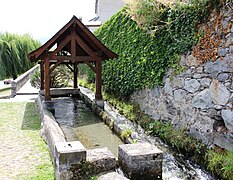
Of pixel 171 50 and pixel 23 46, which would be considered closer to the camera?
pixel 171 50

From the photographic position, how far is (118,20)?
10523mm

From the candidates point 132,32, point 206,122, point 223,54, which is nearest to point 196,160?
point 206,122

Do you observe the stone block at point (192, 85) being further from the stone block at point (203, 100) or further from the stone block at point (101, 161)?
the stone block at point (101, 161)

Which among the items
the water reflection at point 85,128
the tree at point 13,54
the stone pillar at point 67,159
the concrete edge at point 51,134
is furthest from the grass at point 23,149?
the tree at point 13,54

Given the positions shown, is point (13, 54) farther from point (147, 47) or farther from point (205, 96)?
point (205, 96)

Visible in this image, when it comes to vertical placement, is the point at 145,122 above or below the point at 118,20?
below

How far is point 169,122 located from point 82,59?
10.7 ft

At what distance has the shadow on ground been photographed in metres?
6.80

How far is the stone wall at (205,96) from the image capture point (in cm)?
459

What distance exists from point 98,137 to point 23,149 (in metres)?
1.59

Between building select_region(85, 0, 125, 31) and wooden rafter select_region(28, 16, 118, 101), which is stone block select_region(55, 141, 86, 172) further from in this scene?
building select_region(85, 0, 125, 31)

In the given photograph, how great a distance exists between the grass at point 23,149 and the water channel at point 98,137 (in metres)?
0.72

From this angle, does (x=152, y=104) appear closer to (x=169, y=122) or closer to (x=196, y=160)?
(x=169, y=122)

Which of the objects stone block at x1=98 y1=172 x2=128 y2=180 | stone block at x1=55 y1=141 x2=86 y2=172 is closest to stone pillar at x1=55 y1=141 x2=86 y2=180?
stone block at x1=55 y1=141 x2=86 y2=172
